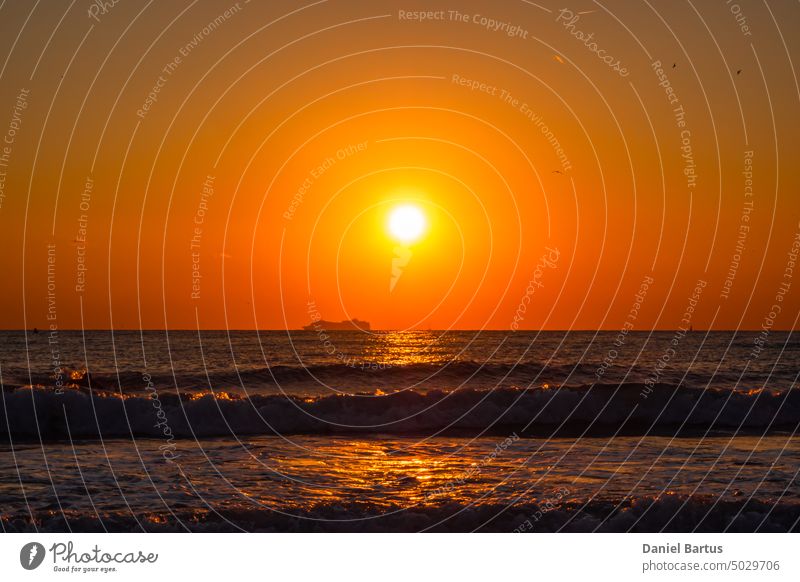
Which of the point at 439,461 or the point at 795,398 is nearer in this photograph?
the point at 439,461

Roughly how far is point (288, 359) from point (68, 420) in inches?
1478

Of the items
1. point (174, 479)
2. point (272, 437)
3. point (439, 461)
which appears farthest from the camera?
point (272, 437)

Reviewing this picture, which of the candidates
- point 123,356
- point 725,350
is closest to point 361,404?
point 123,356

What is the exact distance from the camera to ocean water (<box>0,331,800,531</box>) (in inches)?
774

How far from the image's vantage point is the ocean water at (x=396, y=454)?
64.5 feet

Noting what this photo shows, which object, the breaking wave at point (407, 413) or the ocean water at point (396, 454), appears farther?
the breaking wave at point (407, 413)

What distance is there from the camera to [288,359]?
74312 mm

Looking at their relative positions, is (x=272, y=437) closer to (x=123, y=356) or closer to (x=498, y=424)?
(x=498, y=424)

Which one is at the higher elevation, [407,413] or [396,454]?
[407,413]

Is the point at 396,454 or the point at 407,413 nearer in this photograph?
the point at 396,454

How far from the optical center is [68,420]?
37.1 metres

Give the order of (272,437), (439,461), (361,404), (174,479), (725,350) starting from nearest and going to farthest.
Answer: (174,479) < (439,461) < (272,437) < (361,404) < (725,350)

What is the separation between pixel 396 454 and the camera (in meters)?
27.8

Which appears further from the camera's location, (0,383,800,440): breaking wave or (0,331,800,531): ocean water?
(0,383,800,440): breaking wave
